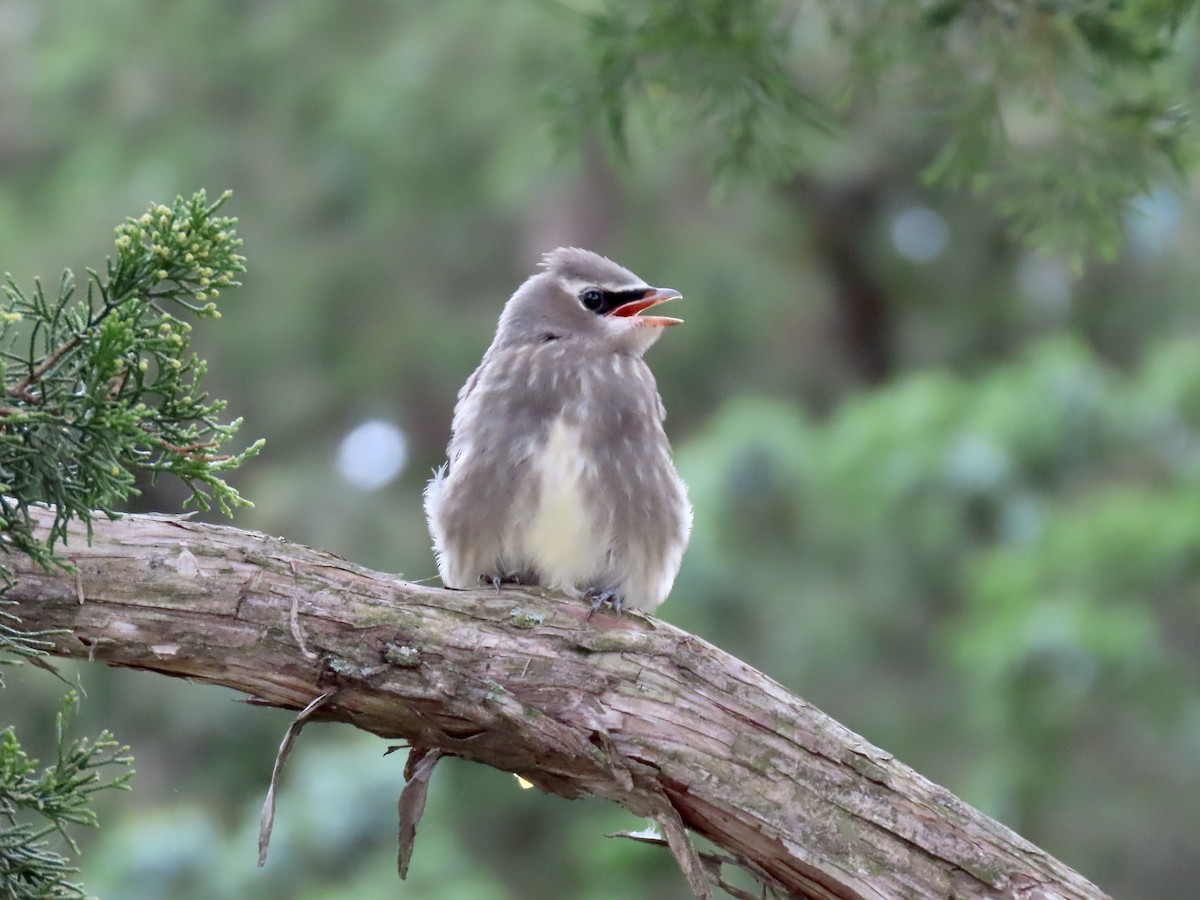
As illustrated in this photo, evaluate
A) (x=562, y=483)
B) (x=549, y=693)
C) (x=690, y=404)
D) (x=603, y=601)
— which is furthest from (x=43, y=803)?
(x=690, y=404)

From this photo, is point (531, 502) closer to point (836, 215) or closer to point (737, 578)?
point (737, 578)

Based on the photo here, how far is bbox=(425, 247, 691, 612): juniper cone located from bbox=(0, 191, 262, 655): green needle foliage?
165 cm

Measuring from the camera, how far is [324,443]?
11039 mm

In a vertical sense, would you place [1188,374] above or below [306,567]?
above

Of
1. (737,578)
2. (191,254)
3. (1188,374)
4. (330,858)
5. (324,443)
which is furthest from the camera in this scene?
(324,443)

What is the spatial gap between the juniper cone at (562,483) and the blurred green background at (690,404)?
200 centimetres

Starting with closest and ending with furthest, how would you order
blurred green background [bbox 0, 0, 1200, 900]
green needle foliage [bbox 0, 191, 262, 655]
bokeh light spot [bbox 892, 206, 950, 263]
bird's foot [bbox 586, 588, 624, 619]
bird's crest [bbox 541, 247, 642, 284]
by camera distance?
green needle foliage [bbox 0, 191, 262, 655] < bird's foot [bbox 586, 588, 624, 619] < bird's crest [bbox 541, 247, 642, 284] < blurred green background [bbox 0, 0, 1200, 900] < bokeh light spot [bbox 892, 206, 950, 263]

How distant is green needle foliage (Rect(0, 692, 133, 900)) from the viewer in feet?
9.68

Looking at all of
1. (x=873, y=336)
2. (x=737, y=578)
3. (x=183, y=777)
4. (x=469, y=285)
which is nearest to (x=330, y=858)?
(x=737, y=578)

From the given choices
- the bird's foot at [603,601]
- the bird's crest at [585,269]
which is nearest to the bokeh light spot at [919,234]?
the bird's crest at [585,269]

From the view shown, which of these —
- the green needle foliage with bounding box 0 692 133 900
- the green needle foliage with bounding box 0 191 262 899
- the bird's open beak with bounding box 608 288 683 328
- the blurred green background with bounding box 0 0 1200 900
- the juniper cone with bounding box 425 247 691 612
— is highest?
the blurred green background with bounding box 0 0 1200 900

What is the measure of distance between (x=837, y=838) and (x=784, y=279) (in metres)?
9.09

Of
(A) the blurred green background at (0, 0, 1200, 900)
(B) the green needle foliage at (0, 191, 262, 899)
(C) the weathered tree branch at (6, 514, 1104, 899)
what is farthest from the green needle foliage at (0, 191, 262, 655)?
(A) the blurred green background at (0, 0, 1200, 900)

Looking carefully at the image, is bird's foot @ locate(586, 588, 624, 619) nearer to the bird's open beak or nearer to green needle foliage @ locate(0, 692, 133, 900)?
green needle foliage @ locate(0, 692, 133, 900)
